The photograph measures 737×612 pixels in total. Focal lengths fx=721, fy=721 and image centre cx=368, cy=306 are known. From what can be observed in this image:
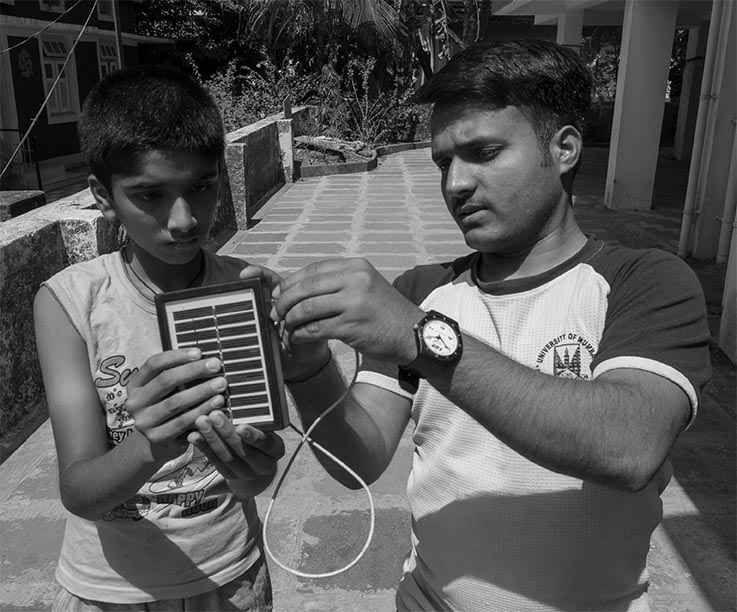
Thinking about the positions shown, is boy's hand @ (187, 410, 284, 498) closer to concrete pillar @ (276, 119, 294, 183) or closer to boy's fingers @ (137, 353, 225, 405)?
boy's fingers @ (137, 353, 225, 405)

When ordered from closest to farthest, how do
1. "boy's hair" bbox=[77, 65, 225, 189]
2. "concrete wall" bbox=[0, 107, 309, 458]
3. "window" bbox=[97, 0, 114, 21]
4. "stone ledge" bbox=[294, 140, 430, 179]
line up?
"boy's hair" bbox=[77, 65, 225, 189] < "concrete wall" bbox=[0, 107, 309, 458] < "stone ledge" bbox=[294, 140, 430, 179] < "window" bbox=[97, 0, 114, 21]

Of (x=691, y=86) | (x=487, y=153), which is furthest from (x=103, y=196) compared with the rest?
(x=691, y=86)

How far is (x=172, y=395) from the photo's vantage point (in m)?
1.21

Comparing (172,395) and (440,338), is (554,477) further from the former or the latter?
(172,395)

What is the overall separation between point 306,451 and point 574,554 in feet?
8.61

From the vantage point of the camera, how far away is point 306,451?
3.85 meters

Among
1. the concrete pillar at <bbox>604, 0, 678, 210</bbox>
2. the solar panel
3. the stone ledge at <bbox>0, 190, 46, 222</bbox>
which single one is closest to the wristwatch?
the solar panel

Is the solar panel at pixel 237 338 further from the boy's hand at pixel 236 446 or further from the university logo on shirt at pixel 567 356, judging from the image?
the university logo on shirt at pixel 567 356

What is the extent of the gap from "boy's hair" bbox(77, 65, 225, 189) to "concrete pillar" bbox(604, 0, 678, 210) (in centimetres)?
962

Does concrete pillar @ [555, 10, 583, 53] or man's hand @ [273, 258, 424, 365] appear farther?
concrete pillar @ [555, 10, 583, 53]

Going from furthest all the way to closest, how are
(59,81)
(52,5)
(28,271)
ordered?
(59,81) < (52,5) < (28,271)

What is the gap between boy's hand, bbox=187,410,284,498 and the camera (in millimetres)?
1202

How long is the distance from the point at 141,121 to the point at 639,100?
32.5ft

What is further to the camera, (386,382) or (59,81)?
(59,81)
